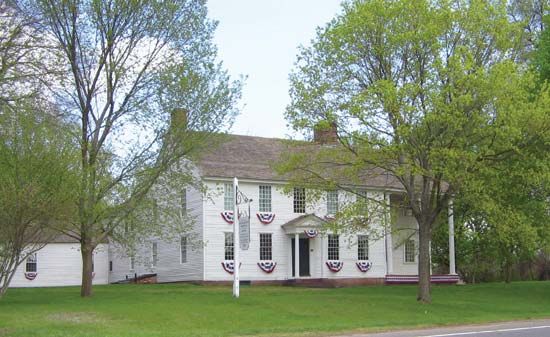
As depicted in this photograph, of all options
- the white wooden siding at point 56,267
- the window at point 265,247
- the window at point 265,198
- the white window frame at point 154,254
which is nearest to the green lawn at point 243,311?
the window at point 265,247

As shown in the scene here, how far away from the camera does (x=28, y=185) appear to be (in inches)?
541

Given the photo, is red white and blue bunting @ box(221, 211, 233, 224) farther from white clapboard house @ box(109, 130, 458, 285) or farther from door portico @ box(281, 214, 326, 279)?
door portico @ box(281, 214, 326, 279)

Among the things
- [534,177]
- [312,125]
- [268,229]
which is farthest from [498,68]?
[268,229]

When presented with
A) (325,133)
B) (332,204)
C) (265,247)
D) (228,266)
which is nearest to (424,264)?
(325,133)

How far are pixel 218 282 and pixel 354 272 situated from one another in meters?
8.66

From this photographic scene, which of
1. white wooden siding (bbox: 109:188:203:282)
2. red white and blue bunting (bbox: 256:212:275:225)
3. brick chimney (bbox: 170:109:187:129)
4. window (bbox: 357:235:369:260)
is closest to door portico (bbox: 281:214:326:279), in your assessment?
red white and blue bunting (bbox: 256:212:275:225)

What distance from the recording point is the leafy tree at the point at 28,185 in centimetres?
1349

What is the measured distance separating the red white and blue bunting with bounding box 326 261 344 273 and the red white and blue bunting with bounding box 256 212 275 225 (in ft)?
13.6

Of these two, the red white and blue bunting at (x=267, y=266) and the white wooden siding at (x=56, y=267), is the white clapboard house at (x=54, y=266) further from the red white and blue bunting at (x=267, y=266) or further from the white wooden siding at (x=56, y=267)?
the red white and blue bunting at (x=267, y=266)

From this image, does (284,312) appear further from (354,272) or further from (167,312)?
(354,272)

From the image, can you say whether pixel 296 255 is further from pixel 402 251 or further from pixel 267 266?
pixel 402 251

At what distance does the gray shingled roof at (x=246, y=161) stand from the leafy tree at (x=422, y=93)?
896cm

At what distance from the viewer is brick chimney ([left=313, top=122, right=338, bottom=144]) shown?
26420 mm

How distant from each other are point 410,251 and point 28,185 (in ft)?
113
